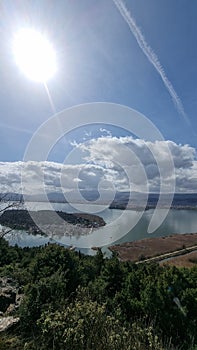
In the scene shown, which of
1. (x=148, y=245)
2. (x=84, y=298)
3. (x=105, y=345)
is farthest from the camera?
(x=148, y=245)

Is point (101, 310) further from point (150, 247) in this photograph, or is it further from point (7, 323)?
point (150, 247)

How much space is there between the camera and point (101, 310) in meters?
2.49

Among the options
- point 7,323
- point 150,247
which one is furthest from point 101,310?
point 150,247

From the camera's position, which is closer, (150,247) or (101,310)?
(101,310)

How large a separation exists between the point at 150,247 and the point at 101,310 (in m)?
30.0

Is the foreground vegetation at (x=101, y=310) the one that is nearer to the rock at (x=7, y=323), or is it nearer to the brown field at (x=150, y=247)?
the rock at (x=7, y=323)

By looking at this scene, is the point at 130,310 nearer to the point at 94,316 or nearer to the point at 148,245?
the point at 94,316

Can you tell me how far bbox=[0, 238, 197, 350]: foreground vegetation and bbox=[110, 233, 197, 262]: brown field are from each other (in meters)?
20.3

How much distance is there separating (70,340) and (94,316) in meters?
0.28

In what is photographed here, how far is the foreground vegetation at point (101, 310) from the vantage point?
2.33 meters

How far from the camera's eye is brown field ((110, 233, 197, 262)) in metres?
26.7

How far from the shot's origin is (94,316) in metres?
2.46

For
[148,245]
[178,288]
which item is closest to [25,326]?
[178,288]

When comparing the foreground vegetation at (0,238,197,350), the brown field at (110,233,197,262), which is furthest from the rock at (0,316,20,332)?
the brown field at (110,233,197,262)
